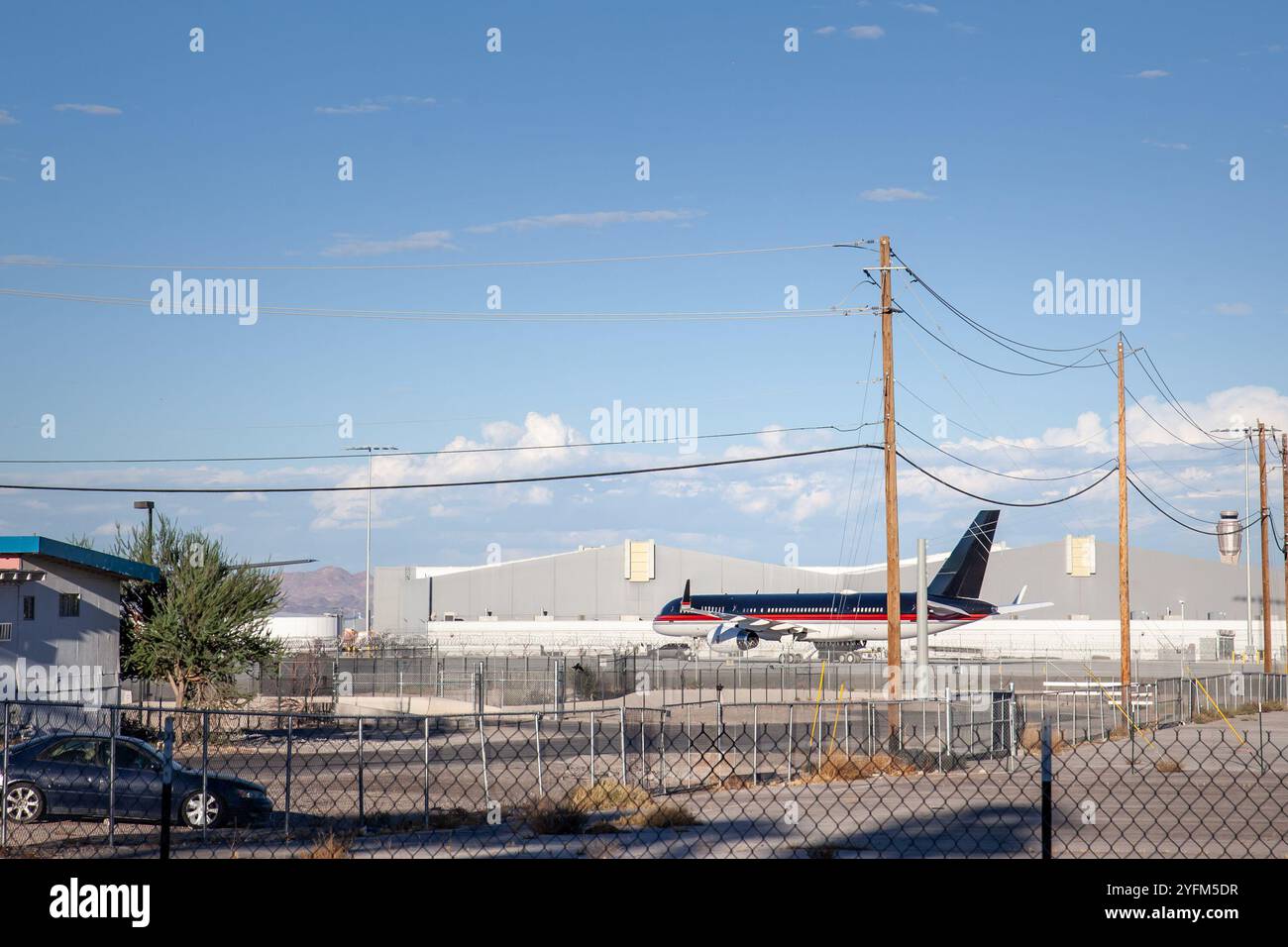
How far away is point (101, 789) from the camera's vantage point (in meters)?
18.2

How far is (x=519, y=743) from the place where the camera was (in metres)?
32.2

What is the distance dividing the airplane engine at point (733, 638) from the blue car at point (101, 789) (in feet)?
209

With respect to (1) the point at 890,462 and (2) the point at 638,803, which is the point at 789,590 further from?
(2) the point at 638,803

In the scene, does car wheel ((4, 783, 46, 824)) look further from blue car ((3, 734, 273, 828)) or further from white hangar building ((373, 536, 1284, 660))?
white hangar building ((373, 536, 1284, 660))

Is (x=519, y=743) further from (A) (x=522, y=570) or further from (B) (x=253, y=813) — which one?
(A) (x=522, y=570)

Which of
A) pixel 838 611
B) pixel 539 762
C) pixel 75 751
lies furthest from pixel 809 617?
pixel 75 751

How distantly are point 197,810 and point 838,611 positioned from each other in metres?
65.2

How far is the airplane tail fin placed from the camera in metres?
78.1

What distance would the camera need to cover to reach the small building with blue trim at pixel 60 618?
30734mm

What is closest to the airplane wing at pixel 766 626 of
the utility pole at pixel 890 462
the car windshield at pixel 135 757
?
the utility pole at pixel 890 462

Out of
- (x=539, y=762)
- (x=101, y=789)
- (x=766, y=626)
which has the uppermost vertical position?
(x=539, y=762)
